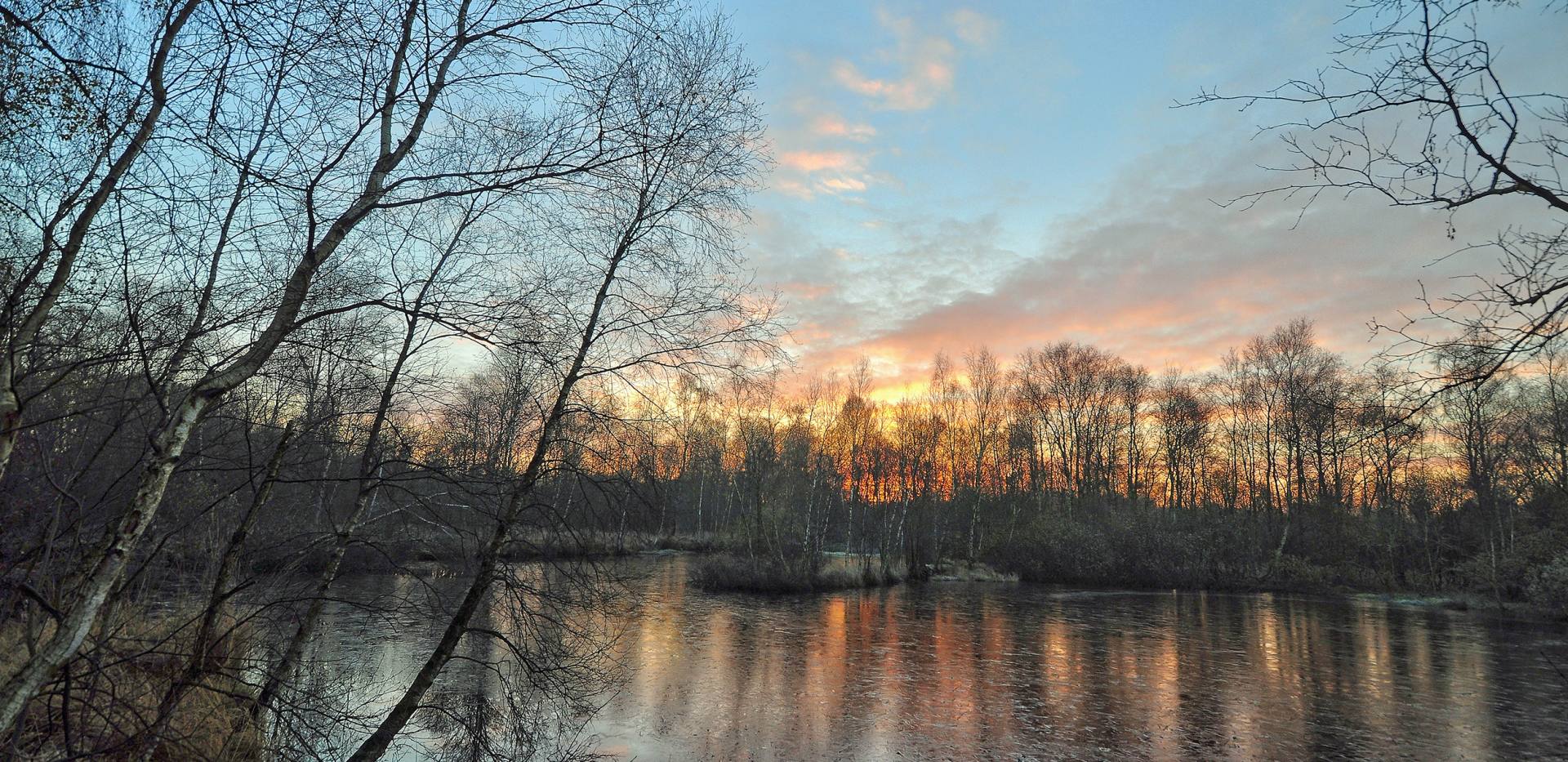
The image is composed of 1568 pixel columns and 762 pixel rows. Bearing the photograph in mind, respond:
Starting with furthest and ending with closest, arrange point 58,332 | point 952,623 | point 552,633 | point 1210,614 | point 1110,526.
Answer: point 1110,526 → point 1210,614 → point 952,623 → point 552,633 → point 58,332

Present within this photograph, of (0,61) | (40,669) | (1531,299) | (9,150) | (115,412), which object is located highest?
(0,61)

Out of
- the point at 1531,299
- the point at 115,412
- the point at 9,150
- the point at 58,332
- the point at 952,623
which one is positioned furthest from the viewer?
the point at 952,623

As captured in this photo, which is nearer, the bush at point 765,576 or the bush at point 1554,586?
the bush at point 1554,586

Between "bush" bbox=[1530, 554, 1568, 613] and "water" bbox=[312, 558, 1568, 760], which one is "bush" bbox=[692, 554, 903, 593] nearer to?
"water" bbox=[312, 558, 1568, 760]

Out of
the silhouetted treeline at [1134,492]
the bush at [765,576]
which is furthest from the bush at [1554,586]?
the bush at [765,576]

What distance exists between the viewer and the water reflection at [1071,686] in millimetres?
10016

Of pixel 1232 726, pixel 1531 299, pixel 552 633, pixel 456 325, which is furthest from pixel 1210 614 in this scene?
pixel 456 325

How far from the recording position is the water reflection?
10016 mm

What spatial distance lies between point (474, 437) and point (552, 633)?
2.95 meters

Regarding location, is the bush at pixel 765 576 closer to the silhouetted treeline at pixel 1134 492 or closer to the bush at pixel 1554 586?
the silhouetted treeline at pixel 1134 492

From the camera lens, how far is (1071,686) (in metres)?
13.6

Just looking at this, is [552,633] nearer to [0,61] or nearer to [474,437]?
[474,437]

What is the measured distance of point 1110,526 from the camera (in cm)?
3525

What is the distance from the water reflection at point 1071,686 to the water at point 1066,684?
0.19 feet
